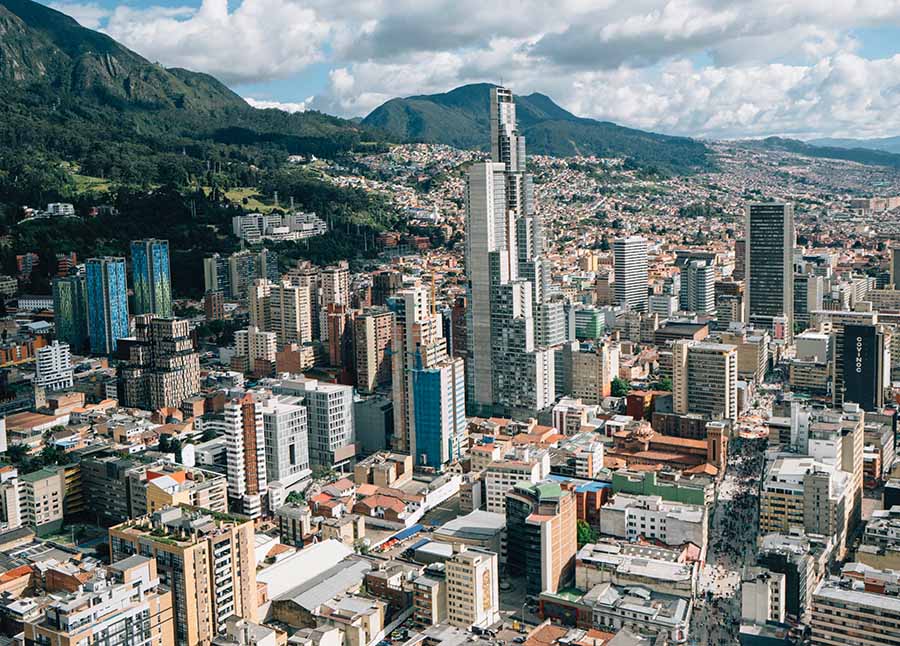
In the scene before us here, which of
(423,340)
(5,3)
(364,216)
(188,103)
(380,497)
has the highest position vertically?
(5,3)

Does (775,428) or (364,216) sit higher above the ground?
(364,216)

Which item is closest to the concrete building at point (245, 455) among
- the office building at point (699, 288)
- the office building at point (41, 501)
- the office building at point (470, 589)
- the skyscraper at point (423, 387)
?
the office building at point (41, 501)

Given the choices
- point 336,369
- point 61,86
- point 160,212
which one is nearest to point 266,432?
point 336,369

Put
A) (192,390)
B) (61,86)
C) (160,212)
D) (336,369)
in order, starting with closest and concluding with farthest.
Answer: (192,390) < (336,369) < (160,212) < (61,86)

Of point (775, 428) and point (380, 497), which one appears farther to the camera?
point (775, 428)

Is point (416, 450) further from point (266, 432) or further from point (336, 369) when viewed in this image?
point (336, 369)

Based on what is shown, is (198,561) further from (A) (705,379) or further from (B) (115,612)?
(A) (705,379)
